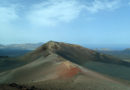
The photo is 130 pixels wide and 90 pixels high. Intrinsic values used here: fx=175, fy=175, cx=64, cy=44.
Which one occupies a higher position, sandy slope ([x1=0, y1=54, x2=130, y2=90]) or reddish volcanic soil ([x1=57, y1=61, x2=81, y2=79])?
reddish volcanic soil ([x1=57, y1=61, x2=81, y2=79])

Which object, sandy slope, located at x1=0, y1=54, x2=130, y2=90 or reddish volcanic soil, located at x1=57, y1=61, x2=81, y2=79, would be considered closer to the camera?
sandy slope, located at x1=0, y1=54, x2=130, y2=90

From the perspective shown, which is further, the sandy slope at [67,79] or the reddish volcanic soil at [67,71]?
the reddish volcanic soil at [67,71]

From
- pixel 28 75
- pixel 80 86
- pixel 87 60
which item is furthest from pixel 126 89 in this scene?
pixel 87 60

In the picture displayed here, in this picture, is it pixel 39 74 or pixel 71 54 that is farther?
pixel 71 54

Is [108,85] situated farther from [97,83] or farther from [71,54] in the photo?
[71,54]

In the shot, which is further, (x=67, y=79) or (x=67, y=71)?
(x=67, y=71)

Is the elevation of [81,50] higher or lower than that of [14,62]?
higher

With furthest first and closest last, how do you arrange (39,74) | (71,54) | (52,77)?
1. (71,54)
2. (39,74)
3. (52,77)

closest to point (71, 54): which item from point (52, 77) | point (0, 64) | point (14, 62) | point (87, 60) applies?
point (87, 60)

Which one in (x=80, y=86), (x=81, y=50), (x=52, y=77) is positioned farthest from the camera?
(x=81, y=50)

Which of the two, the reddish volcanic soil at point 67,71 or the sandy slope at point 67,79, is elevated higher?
the reddish volcanic soil at point 67,71

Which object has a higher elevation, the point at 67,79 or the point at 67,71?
the point at 67,71
